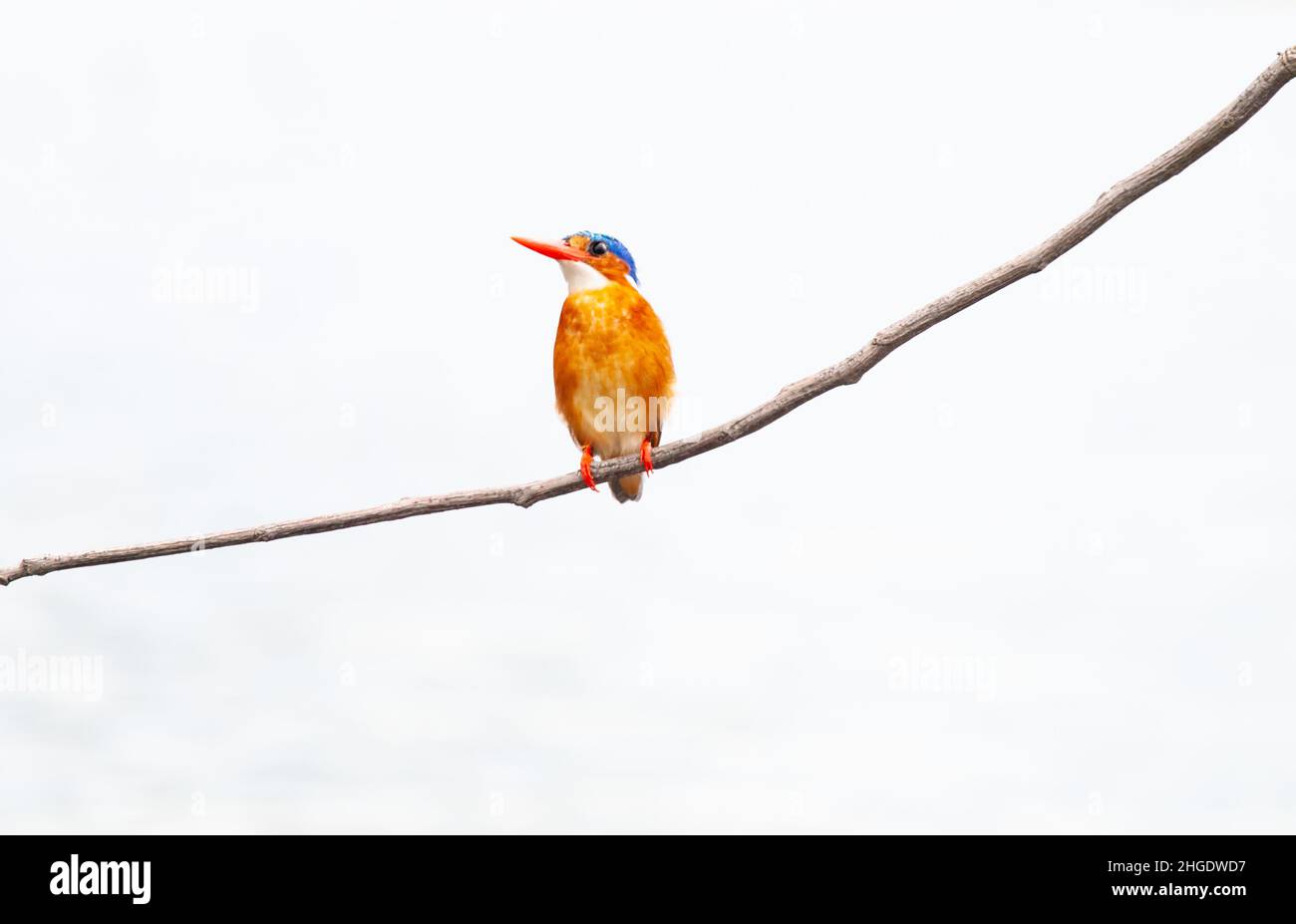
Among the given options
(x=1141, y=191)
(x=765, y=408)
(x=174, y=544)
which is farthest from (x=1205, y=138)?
(x=174, y=544)

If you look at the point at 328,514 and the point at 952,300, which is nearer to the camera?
the point at 952,300

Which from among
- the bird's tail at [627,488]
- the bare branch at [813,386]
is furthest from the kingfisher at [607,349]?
the bare branch at [813,386]

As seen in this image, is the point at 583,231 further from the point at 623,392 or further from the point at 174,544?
the point at 174,544

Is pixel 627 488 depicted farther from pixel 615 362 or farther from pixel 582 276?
pixel 582 276

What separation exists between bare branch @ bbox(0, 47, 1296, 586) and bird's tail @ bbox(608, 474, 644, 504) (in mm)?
885

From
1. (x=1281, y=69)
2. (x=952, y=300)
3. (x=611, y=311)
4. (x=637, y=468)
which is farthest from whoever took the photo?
(x=611, y=311)

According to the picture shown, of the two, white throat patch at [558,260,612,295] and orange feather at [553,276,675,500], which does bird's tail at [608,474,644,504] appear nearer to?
orange feather at [553,276,675,500]

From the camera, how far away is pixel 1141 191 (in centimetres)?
323

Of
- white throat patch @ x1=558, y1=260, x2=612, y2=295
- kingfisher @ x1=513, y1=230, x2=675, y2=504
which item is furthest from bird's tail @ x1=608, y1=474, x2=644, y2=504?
white throat patch @ x1=558, y1=260, x2=612, y2=295

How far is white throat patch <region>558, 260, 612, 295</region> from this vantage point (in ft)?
15.7

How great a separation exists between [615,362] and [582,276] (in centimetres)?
40

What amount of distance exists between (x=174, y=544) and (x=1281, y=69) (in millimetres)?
3411

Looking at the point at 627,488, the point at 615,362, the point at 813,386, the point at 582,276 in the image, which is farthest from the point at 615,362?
the point at 813,386

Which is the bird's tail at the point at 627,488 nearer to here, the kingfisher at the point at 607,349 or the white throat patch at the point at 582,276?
the kingfisher at the point at 607,349
